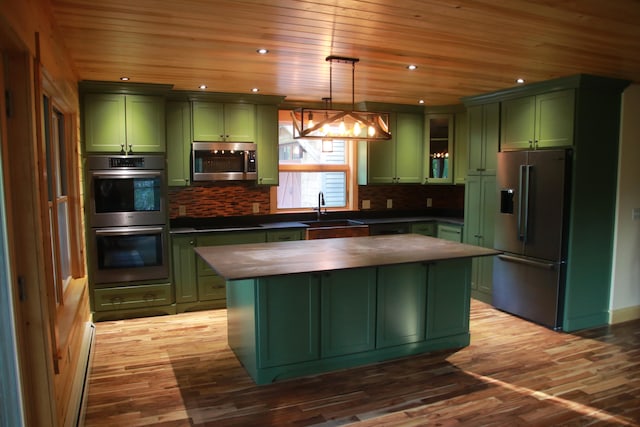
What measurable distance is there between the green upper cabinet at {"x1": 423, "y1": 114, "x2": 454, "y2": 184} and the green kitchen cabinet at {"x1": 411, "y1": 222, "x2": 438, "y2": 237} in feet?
1.88

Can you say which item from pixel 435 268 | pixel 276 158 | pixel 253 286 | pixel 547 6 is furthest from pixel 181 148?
pixel 547 6

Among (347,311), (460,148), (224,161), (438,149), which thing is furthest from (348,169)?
(347,311)

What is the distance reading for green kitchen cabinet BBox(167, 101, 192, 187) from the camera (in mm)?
5012

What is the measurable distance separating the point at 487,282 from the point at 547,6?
3.50 meters

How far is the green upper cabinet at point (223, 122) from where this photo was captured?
510 cm

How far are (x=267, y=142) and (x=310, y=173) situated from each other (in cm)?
89

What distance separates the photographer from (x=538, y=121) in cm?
450

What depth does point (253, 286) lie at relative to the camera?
3.24m

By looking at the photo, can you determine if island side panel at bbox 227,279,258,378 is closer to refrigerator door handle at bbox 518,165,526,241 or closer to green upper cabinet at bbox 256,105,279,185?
green upper cabinet at bbox 256,105,279,185

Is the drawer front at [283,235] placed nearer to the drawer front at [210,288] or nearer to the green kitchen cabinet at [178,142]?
the drawer front at [210,288]

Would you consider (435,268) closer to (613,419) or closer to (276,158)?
(613,419)

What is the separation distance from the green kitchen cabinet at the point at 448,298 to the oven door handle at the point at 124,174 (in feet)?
9.41

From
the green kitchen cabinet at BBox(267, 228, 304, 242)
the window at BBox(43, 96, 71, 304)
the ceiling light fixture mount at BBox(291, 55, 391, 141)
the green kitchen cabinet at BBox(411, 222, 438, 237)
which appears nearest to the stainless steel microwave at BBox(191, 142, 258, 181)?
the green kitchen cabinet at BBox(267, 228, 304, 242)

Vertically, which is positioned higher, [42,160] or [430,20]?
[430,20]
